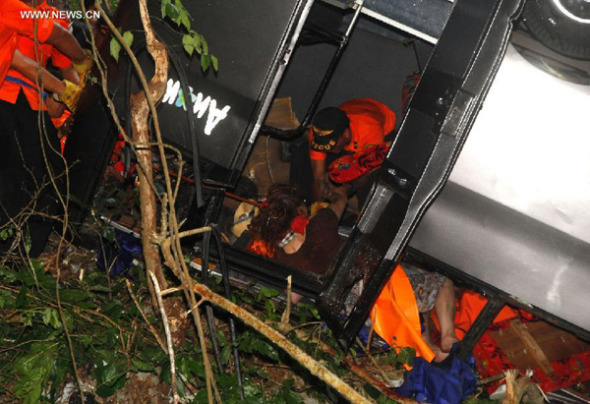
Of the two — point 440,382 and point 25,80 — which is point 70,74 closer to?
point 25,80

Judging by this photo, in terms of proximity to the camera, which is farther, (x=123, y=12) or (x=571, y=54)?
(x=123, y=12)

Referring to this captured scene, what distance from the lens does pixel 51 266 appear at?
492cm

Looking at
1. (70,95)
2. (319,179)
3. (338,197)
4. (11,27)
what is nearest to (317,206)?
(338,197)

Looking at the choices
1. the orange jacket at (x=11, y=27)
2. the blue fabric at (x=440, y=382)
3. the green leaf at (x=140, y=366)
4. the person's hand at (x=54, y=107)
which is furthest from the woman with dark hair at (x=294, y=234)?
the orange jacket at (x=11, y=27)

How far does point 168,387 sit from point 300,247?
67.0 inches

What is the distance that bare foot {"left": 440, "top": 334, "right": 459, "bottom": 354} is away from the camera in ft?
16.5

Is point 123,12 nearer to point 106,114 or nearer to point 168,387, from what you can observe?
point 106,114

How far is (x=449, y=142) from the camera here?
3416 mm

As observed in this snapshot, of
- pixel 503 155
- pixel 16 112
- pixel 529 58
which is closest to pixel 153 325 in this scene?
pixel 16 112

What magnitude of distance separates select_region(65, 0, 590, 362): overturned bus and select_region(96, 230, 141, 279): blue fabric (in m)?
0.48

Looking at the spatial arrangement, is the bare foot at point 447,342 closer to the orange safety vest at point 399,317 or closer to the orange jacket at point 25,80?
the orange safety vest at point 399,317

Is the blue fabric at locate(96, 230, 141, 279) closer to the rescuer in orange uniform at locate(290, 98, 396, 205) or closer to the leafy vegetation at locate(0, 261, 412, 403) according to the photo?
the leafy vegetation at locate(0, 261, 412, 403)

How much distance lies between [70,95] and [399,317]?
3.11 metres

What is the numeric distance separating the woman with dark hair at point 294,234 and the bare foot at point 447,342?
1164 mm
